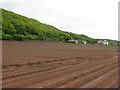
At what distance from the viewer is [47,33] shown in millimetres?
57469

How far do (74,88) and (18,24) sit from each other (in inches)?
1716

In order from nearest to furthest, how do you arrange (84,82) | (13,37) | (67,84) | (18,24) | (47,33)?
(67,84)
(84,82)
(13,37)
(18,24)
(47,33)

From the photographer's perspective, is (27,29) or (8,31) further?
(27,29)

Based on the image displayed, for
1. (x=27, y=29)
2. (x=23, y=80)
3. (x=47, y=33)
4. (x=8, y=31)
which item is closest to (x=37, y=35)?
Answer: (x=27, y=29)

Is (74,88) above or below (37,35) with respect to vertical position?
below

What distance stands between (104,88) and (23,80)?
2.83 m

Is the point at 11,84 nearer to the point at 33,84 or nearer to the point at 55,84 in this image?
the point at 33,84

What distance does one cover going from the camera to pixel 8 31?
41.7m

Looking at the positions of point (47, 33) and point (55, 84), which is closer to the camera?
point (55, 84)

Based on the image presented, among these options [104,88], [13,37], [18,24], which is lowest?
[104,88]

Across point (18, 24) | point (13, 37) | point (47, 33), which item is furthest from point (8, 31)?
point (47, 33)

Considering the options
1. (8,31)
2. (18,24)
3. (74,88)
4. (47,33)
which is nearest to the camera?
(74,88)

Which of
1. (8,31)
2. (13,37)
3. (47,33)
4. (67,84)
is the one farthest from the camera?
(47,33)

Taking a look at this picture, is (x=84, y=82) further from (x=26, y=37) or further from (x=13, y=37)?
(x=26, y=37)
